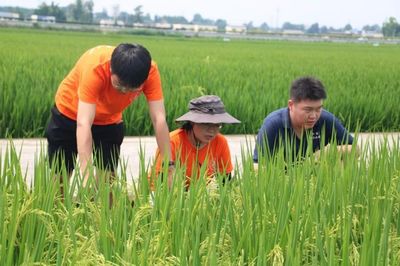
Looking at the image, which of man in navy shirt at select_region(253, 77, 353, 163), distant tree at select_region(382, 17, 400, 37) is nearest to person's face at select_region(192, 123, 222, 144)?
man in navy shirt at select_region(253, 77, 353, 163)

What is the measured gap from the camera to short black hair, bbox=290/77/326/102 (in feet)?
12.1

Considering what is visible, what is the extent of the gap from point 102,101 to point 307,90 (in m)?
1.03

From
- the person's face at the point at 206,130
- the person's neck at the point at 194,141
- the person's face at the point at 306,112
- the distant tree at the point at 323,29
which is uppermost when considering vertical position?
the person's face at the point at 306,112

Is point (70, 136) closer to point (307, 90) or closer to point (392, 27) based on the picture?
point (307, 90)

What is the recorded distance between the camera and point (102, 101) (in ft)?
11.5

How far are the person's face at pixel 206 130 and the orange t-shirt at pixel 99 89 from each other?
31 cm

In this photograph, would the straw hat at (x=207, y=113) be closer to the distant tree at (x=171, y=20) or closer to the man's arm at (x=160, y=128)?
the man's arm at (x=160, y=128)

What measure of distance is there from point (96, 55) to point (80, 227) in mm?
1116

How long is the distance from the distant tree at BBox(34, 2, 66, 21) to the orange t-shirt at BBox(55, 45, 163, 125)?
336 ft

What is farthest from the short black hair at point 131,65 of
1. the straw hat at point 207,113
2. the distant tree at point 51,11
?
the distant tree at point 51,11

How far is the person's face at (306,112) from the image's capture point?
12.2 ft

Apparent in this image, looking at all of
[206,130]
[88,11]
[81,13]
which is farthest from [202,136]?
[88,11]

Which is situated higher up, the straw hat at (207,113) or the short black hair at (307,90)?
the short black hair at (307,90)

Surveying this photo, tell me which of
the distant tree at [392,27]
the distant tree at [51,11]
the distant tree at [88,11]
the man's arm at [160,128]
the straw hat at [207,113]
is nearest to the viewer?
the man's arm at [160,128]
